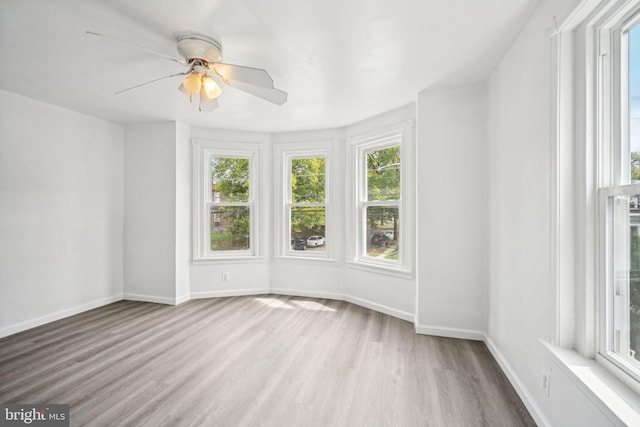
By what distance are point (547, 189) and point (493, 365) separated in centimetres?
156

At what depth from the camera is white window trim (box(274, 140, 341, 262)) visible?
4.22 meters

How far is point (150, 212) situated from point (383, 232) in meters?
3.14

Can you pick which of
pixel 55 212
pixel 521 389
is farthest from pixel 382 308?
pixel 55 212

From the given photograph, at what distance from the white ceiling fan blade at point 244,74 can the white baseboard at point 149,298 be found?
3155 mm

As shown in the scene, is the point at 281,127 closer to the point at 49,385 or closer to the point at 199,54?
the point at 199,54

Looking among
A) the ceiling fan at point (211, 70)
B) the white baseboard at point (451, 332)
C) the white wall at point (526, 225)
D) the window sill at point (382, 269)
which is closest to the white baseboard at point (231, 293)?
the window sill at point (382, 269)

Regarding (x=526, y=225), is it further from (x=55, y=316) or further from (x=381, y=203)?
(x=55, y=316)

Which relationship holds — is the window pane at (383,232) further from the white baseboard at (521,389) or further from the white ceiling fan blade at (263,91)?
the white ceiling fan blade at (263,91)

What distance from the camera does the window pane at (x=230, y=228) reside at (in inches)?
173

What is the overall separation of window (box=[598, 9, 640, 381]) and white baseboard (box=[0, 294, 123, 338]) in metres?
4.73

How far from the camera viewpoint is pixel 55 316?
342 centimetres

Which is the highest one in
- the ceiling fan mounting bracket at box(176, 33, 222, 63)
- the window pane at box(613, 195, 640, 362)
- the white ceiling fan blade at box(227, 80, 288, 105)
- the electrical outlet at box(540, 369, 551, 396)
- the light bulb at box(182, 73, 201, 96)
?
the ceiling fan mounting bracket at box(176, 33, 222, 63)

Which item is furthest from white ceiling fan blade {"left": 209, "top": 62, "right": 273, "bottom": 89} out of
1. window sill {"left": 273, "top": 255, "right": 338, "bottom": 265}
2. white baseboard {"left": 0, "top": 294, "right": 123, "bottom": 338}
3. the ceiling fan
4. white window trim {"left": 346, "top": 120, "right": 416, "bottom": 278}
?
white baseboard {"left": 0, "top": 294, "right": 123, "bottom": 338}

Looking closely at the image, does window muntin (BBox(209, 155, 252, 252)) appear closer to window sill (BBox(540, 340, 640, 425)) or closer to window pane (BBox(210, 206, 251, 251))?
window pane (BBox(210, 206, 251, 251))
